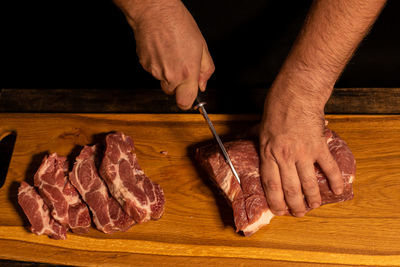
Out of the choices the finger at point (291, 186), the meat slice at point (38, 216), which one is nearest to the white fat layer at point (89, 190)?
the meat slice at point (38, 216)

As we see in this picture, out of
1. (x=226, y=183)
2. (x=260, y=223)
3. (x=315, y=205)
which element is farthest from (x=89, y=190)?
(x=315, y=205)

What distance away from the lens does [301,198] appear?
256 cm

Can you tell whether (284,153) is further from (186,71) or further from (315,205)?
(186,71)

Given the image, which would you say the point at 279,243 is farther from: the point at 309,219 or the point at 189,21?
the point at 189,21

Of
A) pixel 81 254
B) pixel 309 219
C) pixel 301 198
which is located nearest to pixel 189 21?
pixel 301 198

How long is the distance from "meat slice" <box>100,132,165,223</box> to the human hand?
789mm

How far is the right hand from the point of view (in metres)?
2.40

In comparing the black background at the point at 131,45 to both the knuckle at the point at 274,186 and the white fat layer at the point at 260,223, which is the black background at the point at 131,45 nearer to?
the knuckle at the point at 274,186

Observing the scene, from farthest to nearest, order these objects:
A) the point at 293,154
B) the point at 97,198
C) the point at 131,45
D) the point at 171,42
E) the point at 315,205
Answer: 1. the point at 131,45
2. the point at 97,198
3. the point at 315,205
4. the point at 293,154
5. the point at 171,42

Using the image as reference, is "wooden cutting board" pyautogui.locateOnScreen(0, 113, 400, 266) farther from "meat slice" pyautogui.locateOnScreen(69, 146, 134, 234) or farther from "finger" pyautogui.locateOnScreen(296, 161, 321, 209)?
"finger" pyautogui.locateOnScreen(296, 161, 321, 209)

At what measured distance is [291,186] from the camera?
254 cm

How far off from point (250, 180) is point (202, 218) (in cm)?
45

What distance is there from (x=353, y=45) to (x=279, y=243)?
1392 millimetres

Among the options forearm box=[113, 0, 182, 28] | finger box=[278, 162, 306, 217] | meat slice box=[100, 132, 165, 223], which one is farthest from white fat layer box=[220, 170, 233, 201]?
forearm box=[113, 0, 182, 28]
